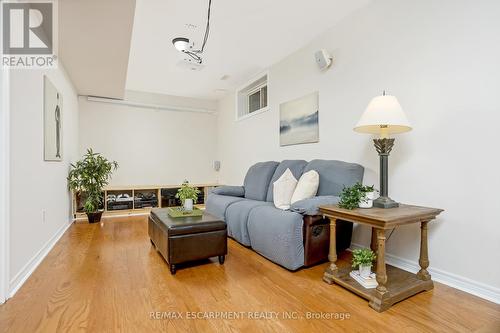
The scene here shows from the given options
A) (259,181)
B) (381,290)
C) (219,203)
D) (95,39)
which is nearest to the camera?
(381,290)

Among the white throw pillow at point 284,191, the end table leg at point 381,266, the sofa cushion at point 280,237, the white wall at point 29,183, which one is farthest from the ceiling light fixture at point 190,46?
the end table leg at point 381,266

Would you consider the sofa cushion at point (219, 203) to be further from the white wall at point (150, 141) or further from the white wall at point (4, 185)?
the white wall at point (150, 141)

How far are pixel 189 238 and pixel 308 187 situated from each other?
48.1 inches

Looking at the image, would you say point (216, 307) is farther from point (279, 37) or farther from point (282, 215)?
point (279, 37)

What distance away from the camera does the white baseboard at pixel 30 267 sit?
1.80m

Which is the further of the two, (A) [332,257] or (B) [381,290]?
(A) [332,257]

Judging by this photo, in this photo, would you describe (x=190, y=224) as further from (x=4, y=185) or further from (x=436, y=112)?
(x=436, y=112)

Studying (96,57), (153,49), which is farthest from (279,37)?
(96,57)

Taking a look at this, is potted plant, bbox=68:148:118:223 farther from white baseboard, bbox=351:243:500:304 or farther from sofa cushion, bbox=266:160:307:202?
white baseboard, bbox=351:243:500:304

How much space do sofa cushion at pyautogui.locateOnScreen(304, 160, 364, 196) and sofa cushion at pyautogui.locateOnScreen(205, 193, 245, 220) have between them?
1.16 m

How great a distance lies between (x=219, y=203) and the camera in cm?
342

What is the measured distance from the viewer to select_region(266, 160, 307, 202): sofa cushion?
3100mm

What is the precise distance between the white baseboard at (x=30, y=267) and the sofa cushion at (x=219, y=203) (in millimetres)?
1824

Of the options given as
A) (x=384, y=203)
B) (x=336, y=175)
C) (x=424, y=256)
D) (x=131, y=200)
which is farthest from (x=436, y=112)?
(x=131, y=200)
